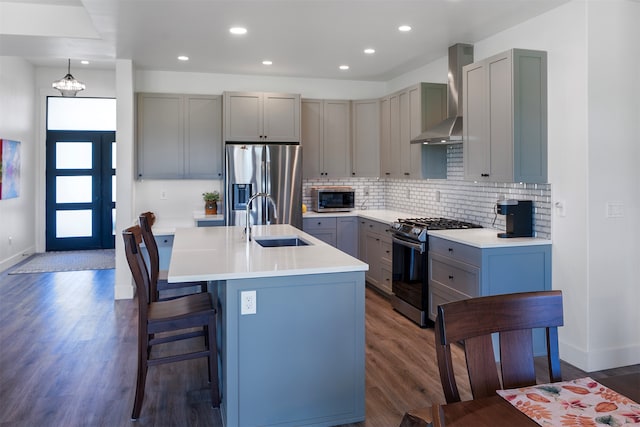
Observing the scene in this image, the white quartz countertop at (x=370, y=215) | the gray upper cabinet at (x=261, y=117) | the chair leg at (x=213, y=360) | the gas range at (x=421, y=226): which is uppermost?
the gray upper cabinet at (x=261, y=117)

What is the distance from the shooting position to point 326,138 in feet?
21.5

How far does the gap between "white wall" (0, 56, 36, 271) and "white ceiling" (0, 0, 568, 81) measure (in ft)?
7.51

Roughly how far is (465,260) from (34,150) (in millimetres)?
7644

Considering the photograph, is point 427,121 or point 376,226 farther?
point 376,226

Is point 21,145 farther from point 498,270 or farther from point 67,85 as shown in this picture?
point 498,270

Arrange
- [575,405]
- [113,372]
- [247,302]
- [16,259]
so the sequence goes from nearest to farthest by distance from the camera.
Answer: [575,405] < [247,302] < [113,372] < [16,259]

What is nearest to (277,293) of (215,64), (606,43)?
(606,43)

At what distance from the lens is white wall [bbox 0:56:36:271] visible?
23.1ft

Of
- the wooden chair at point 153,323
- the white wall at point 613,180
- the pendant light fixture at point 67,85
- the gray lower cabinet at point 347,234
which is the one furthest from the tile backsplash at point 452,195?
the pendant light fixture at point 67,85

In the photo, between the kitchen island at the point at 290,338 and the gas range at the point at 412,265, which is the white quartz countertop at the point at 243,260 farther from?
the gas range at the point at 412,265

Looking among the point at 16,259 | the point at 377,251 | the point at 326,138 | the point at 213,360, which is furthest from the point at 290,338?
the point at 16,259

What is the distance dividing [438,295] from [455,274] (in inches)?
14.6

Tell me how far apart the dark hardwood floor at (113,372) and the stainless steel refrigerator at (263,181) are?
153 centimetres

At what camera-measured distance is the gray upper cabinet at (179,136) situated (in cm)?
603
